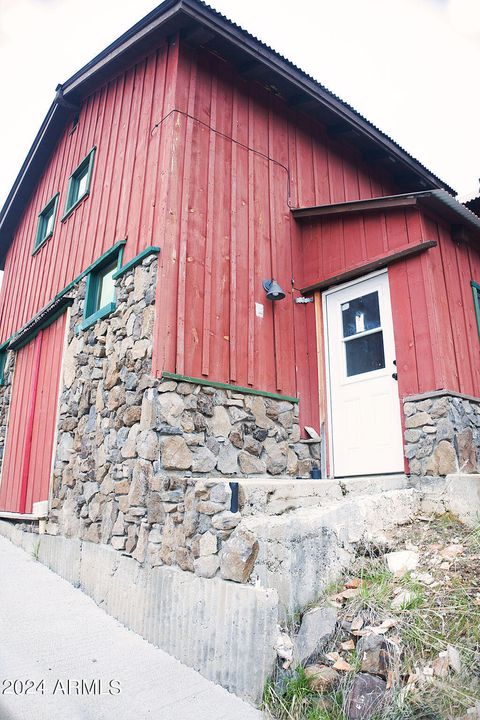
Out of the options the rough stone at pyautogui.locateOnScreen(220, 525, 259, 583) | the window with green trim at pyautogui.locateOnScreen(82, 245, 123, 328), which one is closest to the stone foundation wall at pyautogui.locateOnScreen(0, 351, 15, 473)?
the window with green trim at pyautogui.locateOnScreen(82, 245, 123, 328)

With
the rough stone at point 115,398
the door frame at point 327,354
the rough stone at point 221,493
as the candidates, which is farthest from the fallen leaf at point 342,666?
the rough stone at point 115,398

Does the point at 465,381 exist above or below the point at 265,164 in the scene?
below

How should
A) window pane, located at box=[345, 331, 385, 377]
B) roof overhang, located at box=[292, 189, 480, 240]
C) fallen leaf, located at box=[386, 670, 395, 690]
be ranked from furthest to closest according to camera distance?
window pane, located at box=[345, 331, 385, 377], roof overhang, located at box=[292, 189, 480, 240], fallen leaf, located at box=[386, 670, 395, 690]

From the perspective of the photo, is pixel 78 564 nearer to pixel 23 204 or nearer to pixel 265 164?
pixel 265 164

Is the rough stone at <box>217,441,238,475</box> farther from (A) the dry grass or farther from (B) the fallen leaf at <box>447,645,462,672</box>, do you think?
(B) the fallen leaf at <box>447,645,462,672</box>

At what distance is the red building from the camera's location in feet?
16.0

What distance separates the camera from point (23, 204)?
10164 mm

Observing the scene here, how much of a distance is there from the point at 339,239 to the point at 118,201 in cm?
279

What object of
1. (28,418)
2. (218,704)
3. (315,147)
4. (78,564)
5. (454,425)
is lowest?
(218,704)

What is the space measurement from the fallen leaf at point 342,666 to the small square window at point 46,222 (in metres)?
7.83

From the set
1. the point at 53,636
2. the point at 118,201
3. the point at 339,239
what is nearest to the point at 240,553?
the point at 53,636

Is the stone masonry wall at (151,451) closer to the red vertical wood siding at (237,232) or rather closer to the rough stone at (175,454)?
the rough stone at (175,454)

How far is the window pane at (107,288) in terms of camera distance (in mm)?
5949

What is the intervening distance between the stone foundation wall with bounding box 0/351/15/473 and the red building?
1.56 ft
